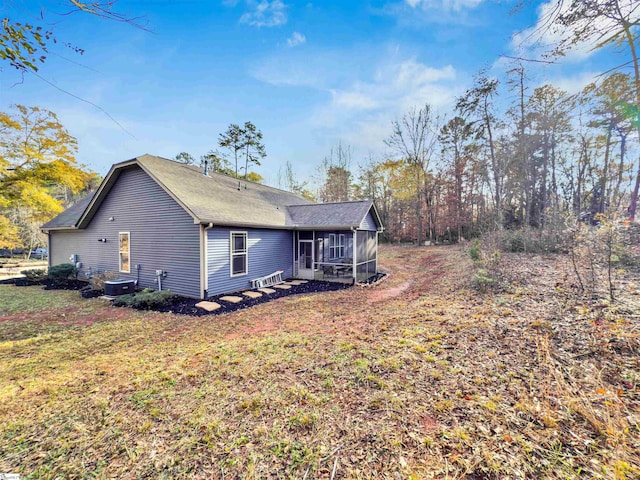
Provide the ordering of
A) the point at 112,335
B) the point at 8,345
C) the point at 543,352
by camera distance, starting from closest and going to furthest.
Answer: the point at 543,352 → the point at 8,345 → the point at 112,335

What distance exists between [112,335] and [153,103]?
674 cm

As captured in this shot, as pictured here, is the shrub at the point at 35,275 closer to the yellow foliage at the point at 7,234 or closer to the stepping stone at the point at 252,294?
the yellow foliage at the point at 7,234

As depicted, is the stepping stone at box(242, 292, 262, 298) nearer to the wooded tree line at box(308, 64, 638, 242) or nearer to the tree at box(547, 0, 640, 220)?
the tree at box(547, 0, 640, 220)

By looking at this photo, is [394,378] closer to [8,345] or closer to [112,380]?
[112,380]

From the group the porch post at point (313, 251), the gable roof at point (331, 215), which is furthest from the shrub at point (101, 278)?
the porch post at point (313, 251)

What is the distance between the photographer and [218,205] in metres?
9.58

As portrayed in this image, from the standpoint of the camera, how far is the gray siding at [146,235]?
28.5 ft

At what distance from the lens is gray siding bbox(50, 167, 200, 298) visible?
867 cm

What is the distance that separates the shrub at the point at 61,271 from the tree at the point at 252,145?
18193mm

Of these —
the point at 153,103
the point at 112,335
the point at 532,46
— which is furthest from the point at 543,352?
the point at 153,103

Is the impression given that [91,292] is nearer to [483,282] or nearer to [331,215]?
[331,215]

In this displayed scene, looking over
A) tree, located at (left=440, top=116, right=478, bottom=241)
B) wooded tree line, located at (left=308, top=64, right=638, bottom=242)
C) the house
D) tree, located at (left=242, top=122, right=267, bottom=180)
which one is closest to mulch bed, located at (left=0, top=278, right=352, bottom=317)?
the house

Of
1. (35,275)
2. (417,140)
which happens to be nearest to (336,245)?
(35,275)

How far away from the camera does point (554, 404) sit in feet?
8.74
